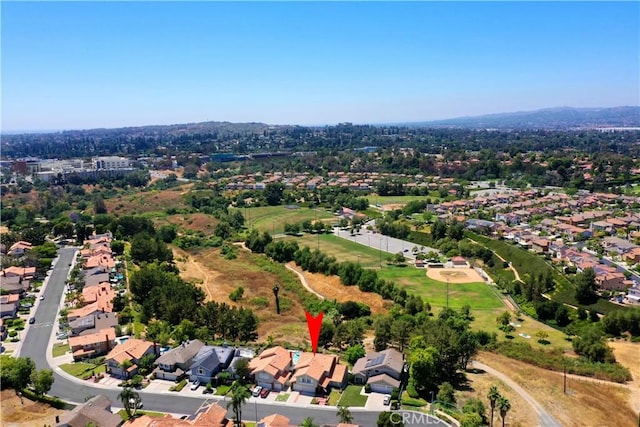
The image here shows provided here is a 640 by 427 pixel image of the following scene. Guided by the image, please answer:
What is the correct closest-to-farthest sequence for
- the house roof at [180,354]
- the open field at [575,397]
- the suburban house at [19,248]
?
1. the open field at [575,397]
2. the house roof at [180,354]
3. the suburban house at [19,248]

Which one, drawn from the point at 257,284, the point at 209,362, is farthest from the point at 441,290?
the point at 209,362

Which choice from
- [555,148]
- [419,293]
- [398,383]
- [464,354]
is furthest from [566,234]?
[555,148]

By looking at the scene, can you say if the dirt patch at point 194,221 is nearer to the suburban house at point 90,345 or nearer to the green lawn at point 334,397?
the suburban house at point 90,345

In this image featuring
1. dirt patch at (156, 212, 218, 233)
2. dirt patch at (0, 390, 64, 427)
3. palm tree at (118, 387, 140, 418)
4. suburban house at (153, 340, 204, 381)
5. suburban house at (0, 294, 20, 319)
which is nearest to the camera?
palm tree at (118, 387, 140, 418)

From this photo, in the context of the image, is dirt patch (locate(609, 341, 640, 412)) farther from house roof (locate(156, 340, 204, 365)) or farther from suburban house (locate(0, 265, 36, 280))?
suburban house (locate(0, 265, 36, 280))

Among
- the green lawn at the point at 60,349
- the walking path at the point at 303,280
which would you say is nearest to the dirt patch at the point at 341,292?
the walking path at the point at 303,280

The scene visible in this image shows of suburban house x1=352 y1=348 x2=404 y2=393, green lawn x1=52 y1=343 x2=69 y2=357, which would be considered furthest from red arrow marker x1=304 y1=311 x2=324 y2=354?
green lawn x1=52 y1=343 x2=69 y2=357
